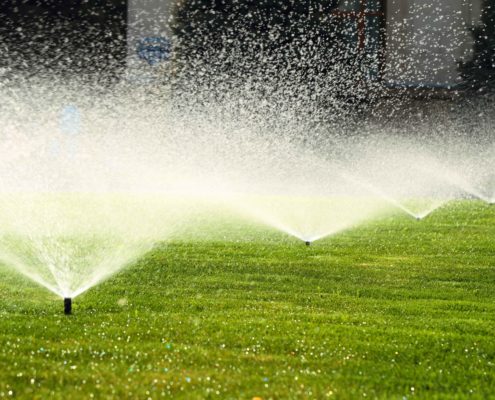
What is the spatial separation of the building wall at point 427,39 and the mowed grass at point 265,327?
39.3 feet

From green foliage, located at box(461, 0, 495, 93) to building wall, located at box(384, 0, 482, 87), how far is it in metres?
0.26

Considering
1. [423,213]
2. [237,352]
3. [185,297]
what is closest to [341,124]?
[423,213]

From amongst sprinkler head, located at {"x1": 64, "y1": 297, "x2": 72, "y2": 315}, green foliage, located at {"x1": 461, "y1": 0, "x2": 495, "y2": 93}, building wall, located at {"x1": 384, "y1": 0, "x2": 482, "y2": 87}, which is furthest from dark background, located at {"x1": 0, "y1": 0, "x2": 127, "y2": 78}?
sprinkler head, located at {"x1": 64, "y1": 297, "x2": 72, "y2": 315}

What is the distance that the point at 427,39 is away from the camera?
69.5 feet

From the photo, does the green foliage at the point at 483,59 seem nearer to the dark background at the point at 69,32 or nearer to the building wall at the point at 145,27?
the building wall at the point at 145,27

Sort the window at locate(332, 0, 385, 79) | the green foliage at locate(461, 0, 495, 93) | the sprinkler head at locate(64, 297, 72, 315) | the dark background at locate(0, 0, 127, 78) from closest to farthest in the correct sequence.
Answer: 1. the sprinkler head at locate(64, 297, 72, 315)
2. the green foliage at locate(461, 0, 495, 93)
3. the window at locate(332, 0, 385, 79)
4. the dark background at locate(0, 0, 127, 78)

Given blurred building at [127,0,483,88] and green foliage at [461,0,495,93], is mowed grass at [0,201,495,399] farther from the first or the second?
blurred building at [127,0,483,88]

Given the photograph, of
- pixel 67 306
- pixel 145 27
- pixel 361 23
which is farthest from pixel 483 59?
pixel 67 306

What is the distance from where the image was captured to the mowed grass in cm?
447

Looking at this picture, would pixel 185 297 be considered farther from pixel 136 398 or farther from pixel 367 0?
pixel 367 0

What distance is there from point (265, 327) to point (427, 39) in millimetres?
17095

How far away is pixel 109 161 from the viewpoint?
65.2ft

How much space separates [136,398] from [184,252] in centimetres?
514

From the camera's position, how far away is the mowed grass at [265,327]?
14.7ft
